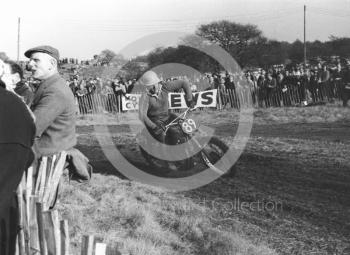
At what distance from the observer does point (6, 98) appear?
2.43m

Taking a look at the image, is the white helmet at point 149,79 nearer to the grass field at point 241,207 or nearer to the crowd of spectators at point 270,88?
the grass field at point 241,207

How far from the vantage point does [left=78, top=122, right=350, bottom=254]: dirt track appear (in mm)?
5484

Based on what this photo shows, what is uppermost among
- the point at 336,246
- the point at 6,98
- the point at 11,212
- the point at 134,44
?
the point at 134,44

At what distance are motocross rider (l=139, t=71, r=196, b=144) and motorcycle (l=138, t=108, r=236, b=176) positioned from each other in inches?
7.6

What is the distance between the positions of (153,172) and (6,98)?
6.97 meters

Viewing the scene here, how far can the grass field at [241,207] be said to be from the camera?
5266 millimetres

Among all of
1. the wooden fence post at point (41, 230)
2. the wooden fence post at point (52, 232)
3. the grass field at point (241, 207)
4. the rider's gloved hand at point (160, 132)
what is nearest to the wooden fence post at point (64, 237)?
the wooden fence post at point (52, 232)

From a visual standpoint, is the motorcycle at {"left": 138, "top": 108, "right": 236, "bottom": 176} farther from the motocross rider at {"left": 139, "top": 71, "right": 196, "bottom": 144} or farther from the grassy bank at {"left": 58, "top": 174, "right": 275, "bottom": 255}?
the grassy bank at {"left": 58, "top": 174, "right": 275, "bottom": 255}

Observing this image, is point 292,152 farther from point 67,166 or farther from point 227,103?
point 227,103

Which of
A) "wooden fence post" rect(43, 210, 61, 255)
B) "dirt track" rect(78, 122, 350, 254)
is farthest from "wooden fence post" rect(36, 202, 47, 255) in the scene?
"dirt track" rect(78, 122, 350, 254)

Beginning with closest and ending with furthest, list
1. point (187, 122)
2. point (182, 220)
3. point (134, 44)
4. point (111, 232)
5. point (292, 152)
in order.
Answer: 1. point (111, 232)
2. point (182, 220)
3. point (187, 122)
4. point (134, 44)
5. point (292, 152)

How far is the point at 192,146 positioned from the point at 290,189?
1.69 metres

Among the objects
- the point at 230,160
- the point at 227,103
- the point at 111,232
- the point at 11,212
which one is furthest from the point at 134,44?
the point at 227,103

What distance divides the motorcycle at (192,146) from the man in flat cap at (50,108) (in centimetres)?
389
